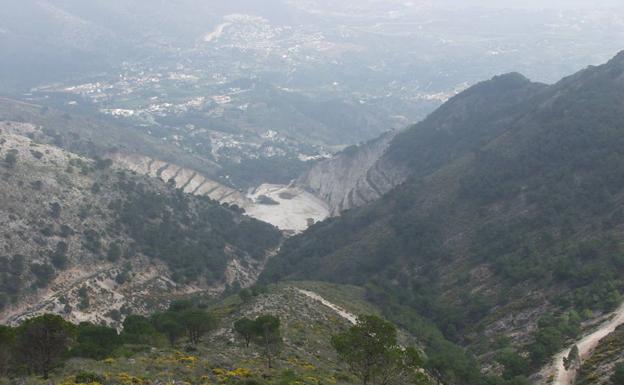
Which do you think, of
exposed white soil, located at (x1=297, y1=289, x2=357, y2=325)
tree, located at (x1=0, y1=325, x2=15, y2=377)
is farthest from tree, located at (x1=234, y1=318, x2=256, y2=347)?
exposed white soil, located at (x1=297, y1=289, x2=357, y2=325)

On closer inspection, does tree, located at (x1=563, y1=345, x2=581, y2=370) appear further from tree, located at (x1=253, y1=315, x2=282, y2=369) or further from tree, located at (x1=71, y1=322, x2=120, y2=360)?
tree, located at (x1=71, y1=322, x2=120, y2=360)

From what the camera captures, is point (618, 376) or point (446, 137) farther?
point (446, 137)

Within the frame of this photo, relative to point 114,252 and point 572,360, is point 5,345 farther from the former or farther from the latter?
point 114,252

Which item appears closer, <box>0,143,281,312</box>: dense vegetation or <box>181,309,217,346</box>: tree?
<box>181,309,217,346</box>: tree

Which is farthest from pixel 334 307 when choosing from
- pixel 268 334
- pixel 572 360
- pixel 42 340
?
pixel 42 340

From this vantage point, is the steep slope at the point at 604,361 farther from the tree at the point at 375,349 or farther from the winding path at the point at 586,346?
the tree at the point at 375,349

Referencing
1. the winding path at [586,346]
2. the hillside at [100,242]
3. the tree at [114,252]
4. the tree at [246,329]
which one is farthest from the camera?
the tree at [114,252]

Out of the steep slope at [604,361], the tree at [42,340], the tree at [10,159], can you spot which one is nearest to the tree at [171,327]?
the tree at [42,340]
